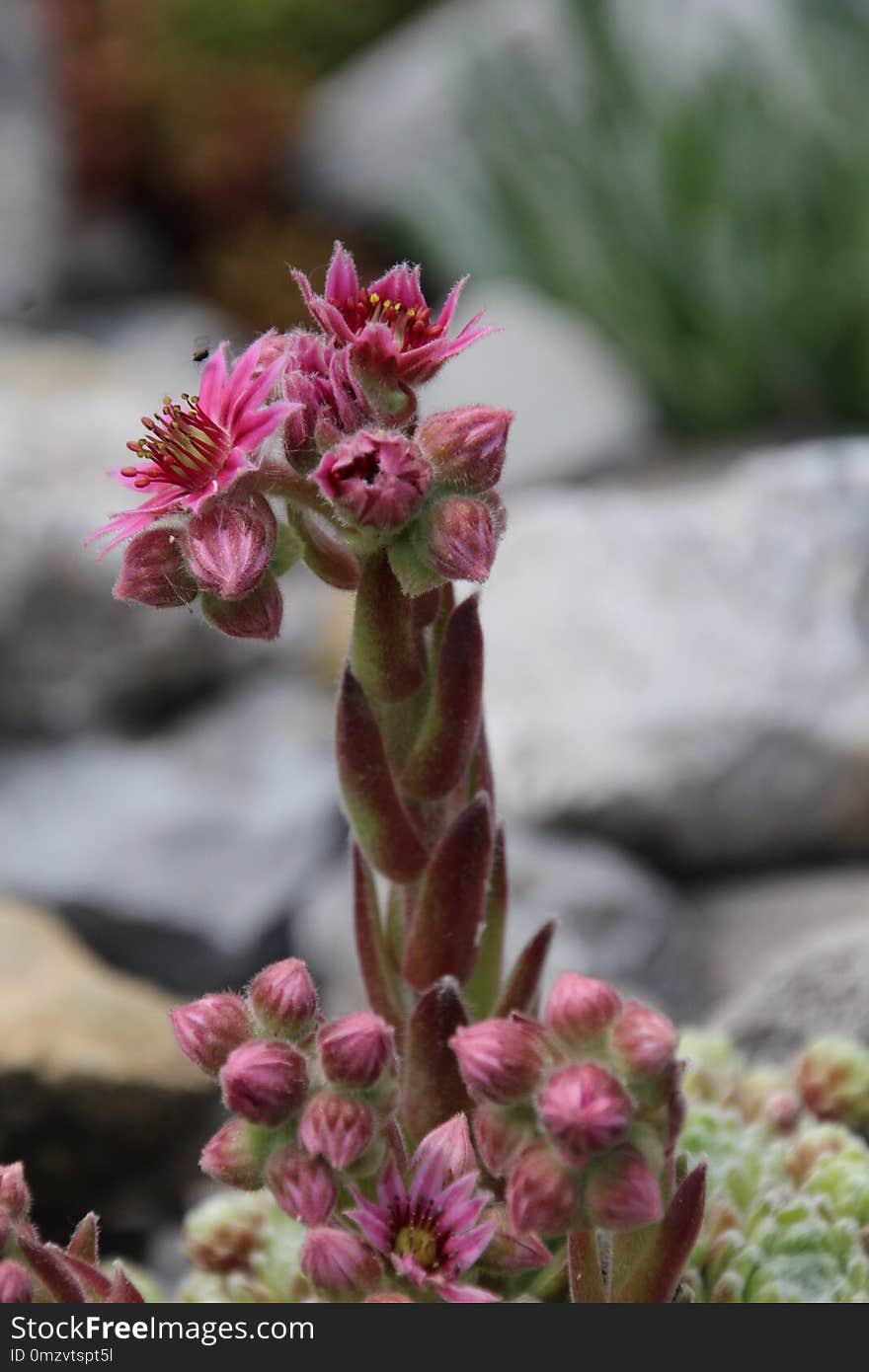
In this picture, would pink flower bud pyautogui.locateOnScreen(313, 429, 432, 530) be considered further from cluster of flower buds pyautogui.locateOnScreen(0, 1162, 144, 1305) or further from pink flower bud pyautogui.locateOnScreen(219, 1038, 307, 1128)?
cluster of flower buds pyautogui.locateOnScreen(0, 1162, 144, 1305)

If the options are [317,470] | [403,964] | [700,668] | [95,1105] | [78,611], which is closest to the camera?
[317,470]

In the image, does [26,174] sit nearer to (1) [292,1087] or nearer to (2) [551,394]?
(2) [551,394]

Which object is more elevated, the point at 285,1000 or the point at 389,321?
the point at 389,321

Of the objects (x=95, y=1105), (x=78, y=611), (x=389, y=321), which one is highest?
(x=389, y=321)

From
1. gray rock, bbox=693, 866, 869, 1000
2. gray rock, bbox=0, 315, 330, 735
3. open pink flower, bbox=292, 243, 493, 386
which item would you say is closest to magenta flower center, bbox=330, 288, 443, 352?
open pink flower, bbox=292, 243, 493, 386

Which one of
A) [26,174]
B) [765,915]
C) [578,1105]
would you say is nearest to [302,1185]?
[578,1105]

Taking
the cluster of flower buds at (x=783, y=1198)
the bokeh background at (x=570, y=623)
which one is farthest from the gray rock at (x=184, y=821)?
the cluster of flower buds at (x=783, y=1198)

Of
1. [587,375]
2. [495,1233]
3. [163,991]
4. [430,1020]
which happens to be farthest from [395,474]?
[587,375]
